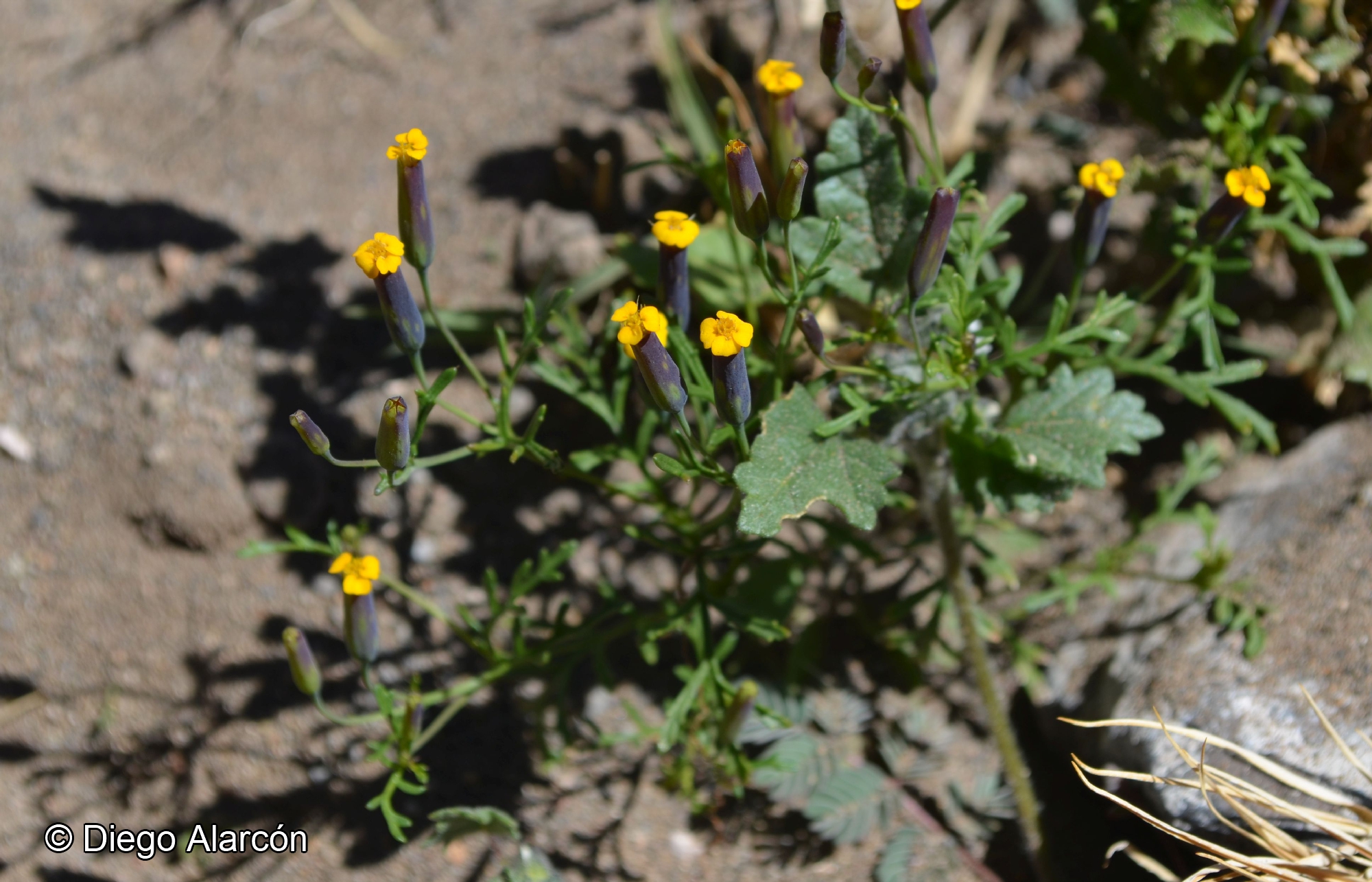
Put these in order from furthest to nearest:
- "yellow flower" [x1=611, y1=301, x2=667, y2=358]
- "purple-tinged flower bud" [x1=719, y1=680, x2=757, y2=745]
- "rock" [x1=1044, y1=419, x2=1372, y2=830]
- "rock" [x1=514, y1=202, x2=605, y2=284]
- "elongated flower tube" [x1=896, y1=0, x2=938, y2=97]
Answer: "rock" [x1=514, y1=202, x2=605, y2=284], "rock" [x1=1044, y1=419, x2=1372, y2=830], "purple-tinged flower bud" [x1=719, y1=680, x2=757, y2=745], "elongated flower tube" [x1=896, y1=0, x2=938, y2=97], "yellow flower" [x1=611, y1=301, x2=667, y2=358]

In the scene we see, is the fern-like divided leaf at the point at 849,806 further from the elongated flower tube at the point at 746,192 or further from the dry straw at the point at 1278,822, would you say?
the elongated flower tube at the point at 746,192

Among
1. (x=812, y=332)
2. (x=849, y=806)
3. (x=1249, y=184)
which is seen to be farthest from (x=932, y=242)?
(x=849, y=806)

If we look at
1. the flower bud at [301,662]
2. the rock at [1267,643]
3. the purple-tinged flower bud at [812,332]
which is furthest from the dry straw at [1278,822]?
the flower bud at [301,662]

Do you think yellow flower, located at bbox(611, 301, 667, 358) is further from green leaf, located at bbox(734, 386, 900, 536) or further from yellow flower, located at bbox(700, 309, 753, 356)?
green leaf, located at bbox(734, 386, 900, 536)

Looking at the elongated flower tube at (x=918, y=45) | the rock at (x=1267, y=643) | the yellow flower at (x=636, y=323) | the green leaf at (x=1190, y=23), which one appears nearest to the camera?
the yellow flower at (x=636, y=323)

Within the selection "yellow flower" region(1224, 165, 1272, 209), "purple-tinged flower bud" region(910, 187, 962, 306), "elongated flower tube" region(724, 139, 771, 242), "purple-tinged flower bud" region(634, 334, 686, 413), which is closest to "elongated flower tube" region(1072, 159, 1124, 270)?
"yellow flower" region(1224, 165, 1272, 209)

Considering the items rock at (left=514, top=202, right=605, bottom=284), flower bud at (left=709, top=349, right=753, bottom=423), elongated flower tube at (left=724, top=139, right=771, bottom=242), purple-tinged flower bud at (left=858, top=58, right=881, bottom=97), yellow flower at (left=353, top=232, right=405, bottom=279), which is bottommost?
rock at (left=514, top=202, right=605, bottom=284)
